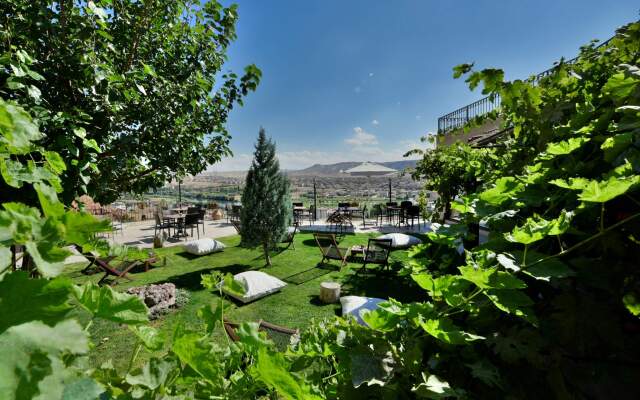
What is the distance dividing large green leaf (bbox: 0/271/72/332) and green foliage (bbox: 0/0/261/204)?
1.51 meters

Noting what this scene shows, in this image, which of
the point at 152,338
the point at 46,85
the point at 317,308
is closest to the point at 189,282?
the point at 317,308

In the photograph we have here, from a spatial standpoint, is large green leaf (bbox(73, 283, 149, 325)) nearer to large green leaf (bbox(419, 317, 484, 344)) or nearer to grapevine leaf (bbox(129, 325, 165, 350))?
grapevine leaf (bbox(129, 325, 165, 350))

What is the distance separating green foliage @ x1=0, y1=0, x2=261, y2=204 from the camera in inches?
88.7

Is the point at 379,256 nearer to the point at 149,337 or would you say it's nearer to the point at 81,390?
the point at 149,337

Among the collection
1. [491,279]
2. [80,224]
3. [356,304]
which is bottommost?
[356,304]

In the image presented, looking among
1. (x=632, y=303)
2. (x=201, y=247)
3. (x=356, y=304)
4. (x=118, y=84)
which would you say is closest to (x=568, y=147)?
(x=632, y=303)

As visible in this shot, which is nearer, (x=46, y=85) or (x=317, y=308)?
(x=46, y=85)

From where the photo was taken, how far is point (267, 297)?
262 inches

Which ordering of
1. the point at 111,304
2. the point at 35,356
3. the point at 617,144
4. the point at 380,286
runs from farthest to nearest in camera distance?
the point at 380,286 → the point at 617,144 → the point at 111,304 → the point at 35,356

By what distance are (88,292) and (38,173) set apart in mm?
296

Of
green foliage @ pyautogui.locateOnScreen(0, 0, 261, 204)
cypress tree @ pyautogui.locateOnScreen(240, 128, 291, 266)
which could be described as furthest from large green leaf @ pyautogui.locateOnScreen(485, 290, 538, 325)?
cypress tree @ pyautogui.locateOnScreen(240, 128, 291, 266)

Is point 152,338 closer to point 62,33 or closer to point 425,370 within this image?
point 425,370

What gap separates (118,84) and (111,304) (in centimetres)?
283

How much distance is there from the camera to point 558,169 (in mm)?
1002
